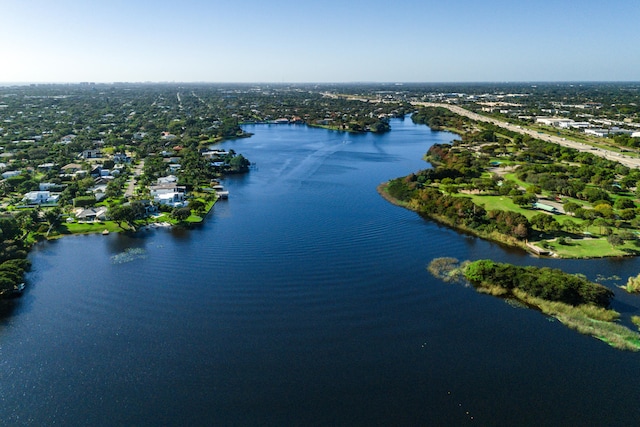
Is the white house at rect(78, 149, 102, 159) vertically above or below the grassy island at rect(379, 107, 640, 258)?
above

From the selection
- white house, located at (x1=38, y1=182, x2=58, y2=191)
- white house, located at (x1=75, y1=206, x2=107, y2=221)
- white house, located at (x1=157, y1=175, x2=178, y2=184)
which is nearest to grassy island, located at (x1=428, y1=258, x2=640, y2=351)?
white house, located at (x1=75, y1=206, x2=107, y2=221)

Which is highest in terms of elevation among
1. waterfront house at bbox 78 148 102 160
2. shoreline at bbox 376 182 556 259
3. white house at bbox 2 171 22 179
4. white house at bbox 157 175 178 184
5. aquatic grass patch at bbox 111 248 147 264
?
waterfront house at bbox 78 148 102 160

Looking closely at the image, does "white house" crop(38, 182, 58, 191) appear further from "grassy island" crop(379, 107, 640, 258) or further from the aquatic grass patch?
"grassy island" crop(379, 107, 640, 258)


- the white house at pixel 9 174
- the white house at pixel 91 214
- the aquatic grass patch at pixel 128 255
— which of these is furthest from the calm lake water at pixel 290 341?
the white house at pixel 9 174

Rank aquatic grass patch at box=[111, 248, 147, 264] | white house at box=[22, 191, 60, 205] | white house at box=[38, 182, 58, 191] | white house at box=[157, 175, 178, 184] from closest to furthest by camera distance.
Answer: aquatic grass patch at box=[111, 248, 147, 264] < white house at box=[22, 191, 60, 205] < white house at box=[38, 182, 58, 191] < white house at box=[157, 175, 178, 184]

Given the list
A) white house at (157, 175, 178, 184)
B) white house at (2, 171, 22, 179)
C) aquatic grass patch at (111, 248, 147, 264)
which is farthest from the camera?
white house at (2, 171, 22, 179)
